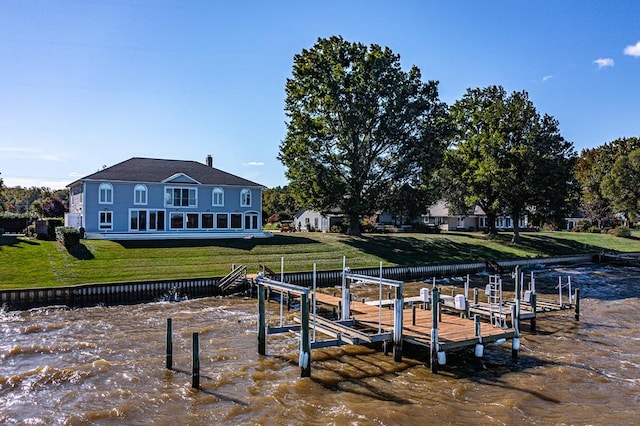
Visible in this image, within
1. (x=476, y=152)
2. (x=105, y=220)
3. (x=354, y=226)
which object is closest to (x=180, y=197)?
(x=105, y=220)

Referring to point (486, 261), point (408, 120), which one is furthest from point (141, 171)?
point (486, 261)

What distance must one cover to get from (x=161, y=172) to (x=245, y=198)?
8406mm

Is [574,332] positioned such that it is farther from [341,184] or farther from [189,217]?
[189,217]

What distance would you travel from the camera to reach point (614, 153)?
9462 cm

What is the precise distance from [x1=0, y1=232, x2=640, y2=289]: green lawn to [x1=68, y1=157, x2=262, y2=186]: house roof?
22.8ft

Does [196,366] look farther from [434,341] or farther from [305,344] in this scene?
[434,341]

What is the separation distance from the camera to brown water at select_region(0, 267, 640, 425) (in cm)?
1262

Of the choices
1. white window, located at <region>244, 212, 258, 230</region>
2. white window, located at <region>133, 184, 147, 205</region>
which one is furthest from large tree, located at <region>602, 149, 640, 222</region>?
white window, located at <region>133, 184, 147, 205</region>

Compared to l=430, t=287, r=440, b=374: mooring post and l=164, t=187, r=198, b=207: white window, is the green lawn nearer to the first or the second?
l=164, t=187, r=198, b=207: white window

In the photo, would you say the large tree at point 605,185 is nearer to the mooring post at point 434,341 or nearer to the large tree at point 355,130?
the large tree at point 355,130

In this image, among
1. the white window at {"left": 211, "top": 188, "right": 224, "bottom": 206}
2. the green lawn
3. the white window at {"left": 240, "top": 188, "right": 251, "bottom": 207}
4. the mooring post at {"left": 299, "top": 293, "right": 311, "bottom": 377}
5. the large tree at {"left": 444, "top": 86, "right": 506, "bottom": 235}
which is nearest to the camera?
the mooring post at {"left": 299, "top": 293, "right": 311, "bottom": 377}

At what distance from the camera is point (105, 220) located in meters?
43.9

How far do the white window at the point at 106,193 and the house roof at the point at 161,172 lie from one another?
26.9 inches

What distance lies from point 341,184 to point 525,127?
2319 cm
